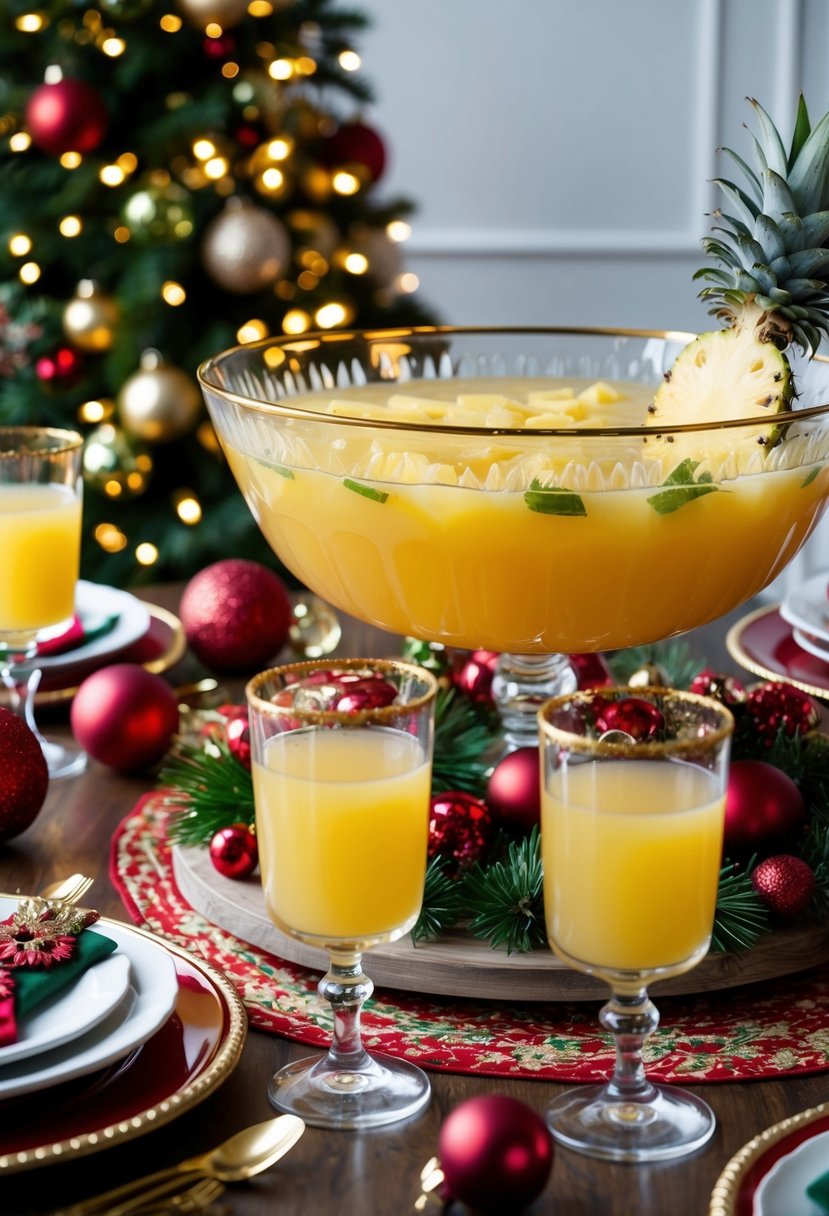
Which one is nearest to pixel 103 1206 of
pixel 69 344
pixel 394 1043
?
pixel 394 1043

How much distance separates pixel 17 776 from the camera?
129 cm

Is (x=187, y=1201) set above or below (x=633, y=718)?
below

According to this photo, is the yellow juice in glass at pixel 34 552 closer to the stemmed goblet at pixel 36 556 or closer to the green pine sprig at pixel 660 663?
the stemmed goblet at pixel 36 556

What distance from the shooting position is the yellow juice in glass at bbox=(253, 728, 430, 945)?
89cm

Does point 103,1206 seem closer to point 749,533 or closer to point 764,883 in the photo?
point 764,883

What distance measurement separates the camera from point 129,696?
1.49 meters

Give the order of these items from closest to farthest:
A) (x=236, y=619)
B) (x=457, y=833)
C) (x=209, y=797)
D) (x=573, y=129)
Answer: (x=457, y=833)
(x=209, y=797)
(x=236, y=619)
(x=573, y=129)

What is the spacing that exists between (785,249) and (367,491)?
14.8 inches

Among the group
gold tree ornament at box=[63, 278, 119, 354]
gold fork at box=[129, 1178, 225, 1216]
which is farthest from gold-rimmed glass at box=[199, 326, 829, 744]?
gold tree ornament at box=[63, 278, 119, 354]

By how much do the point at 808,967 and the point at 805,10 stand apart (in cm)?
382

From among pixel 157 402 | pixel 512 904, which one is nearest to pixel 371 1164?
pixel 512 904

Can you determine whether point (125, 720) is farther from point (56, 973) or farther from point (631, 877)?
point (631, 877)

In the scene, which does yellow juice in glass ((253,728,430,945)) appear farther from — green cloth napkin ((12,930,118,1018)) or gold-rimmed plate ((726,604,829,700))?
gold-rimmed plate ((726,604,829,700))

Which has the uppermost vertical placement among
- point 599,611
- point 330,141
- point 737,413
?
point 330,141
